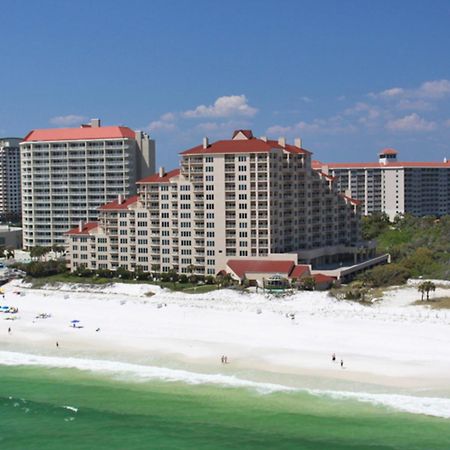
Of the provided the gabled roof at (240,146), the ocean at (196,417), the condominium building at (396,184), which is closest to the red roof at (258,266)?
Result: the gabled roof at (240,146)

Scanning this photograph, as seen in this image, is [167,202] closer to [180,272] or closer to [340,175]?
[180,272]

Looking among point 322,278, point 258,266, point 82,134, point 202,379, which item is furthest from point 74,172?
point 202,379

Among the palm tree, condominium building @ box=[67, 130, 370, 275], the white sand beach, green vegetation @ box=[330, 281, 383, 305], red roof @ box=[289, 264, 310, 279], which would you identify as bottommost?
the white sand beach

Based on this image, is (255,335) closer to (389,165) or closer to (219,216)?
(219,216)

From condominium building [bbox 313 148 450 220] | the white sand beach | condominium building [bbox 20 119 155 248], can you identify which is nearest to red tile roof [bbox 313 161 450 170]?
condominium building [bbox 313 148 450 220]

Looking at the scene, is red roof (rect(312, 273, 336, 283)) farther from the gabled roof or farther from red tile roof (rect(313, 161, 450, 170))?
red tile roof (rect(313, 161, 450, 170))

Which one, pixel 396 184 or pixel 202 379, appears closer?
pixel 202 379

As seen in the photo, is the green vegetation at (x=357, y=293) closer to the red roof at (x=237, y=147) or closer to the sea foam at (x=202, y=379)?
the red roof at (x=237, y=147)
